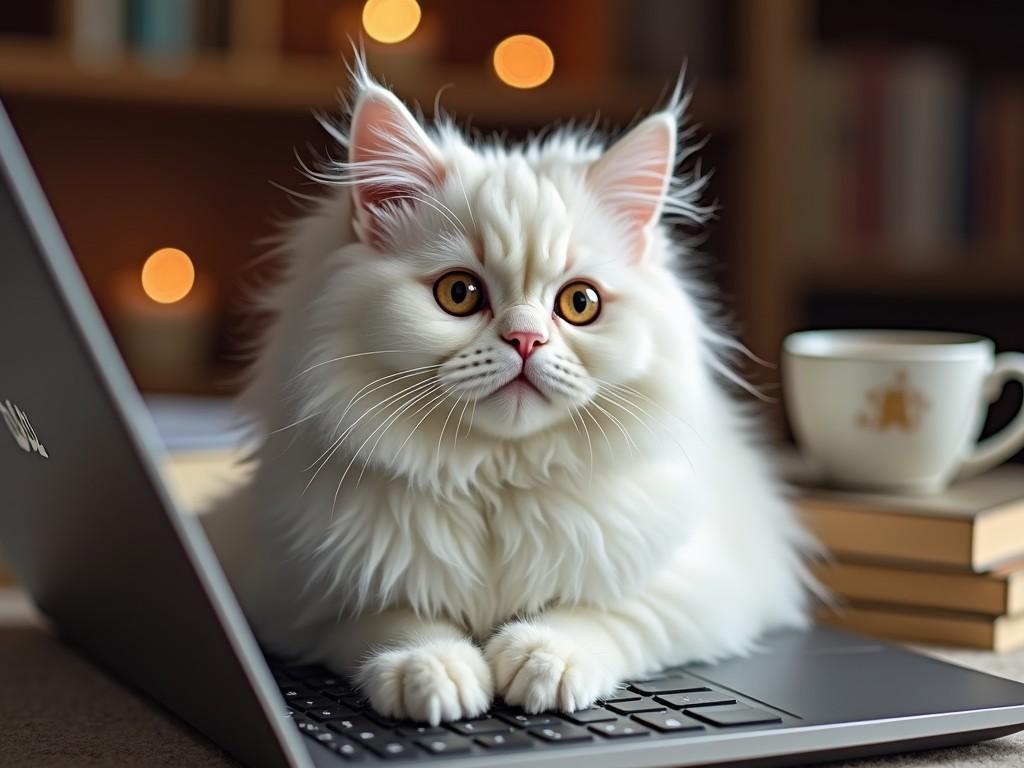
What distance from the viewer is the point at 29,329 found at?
0.59 meters

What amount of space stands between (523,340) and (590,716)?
214 millimetres

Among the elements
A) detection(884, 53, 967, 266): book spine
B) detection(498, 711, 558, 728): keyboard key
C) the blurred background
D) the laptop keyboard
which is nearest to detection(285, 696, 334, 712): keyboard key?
the laptop keyboard

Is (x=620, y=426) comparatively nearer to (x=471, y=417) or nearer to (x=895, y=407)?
(x=471, y=417)

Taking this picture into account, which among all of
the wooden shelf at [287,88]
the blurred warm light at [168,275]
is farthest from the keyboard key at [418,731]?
the blurred warm light at [168,275]

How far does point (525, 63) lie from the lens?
91.6 inches

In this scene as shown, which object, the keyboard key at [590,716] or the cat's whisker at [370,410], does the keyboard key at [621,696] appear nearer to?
the keyboard key at [590,716]

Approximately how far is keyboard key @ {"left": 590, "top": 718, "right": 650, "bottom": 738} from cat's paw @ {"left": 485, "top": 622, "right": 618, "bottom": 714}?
0.03 metres

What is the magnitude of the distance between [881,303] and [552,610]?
1786mm

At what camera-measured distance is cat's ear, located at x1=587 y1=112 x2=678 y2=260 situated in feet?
2.70

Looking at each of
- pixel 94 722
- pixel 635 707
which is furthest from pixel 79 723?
pixel 635 707

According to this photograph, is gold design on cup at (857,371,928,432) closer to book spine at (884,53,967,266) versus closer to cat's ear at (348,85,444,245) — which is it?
cat's ear at (348,85,444,245)

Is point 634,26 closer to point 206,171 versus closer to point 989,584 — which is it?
point 206,171

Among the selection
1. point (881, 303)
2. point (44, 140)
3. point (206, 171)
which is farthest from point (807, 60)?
point (44, 140)

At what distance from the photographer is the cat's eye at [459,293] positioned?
29.9 inches
